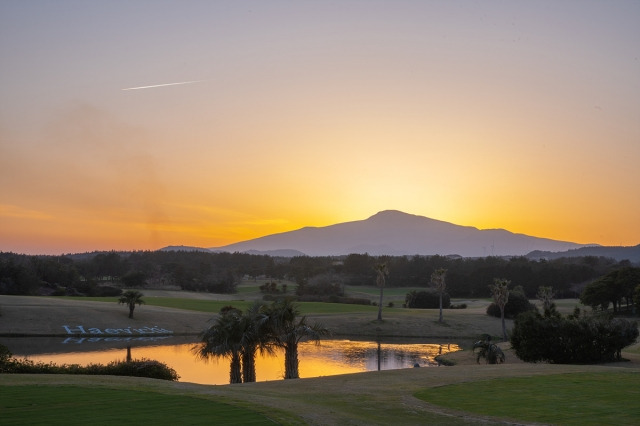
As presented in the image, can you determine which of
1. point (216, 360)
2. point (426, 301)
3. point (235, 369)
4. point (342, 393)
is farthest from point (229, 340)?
point (426, 301)

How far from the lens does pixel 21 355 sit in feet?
167

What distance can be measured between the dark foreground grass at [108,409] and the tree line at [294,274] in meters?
90.2

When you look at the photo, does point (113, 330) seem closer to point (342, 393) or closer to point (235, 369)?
point (235, 369)

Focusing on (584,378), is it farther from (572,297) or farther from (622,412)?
(572,297)

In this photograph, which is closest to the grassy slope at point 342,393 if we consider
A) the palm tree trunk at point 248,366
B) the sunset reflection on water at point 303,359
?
the palm tree trunk at point 248,366

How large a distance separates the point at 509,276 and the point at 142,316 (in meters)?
83.0

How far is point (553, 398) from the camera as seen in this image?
23781 mm

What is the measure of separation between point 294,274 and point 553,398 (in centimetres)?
14666

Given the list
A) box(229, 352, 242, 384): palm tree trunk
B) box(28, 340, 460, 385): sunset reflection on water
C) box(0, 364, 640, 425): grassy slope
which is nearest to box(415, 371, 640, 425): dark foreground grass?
box(0, 364, 640, 425): grassy slope

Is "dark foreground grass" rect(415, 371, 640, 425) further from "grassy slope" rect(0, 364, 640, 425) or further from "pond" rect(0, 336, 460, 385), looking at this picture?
"pond" rect(0, 336, 460, 385)

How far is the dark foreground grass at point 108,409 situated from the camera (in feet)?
52.8

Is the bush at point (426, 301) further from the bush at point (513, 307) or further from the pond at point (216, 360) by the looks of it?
the pond at point (216, 360)

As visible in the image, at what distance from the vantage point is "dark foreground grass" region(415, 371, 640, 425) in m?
20.3

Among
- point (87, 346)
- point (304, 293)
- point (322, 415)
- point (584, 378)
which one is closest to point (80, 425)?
point (322, 415)
